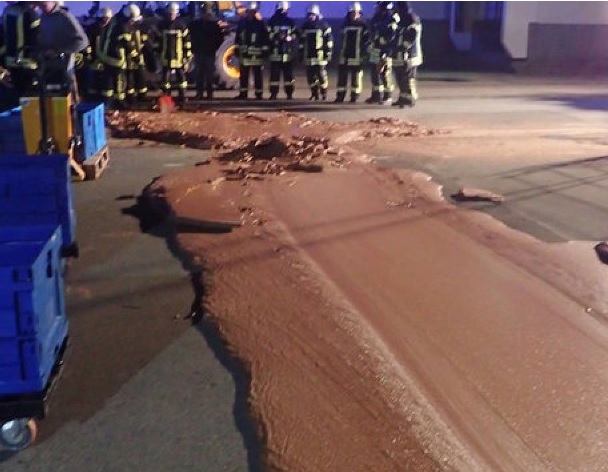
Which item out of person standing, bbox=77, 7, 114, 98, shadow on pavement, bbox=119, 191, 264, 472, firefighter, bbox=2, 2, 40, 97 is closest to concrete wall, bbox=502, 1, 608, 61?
person standing, bbox=77, 7, 114, 98

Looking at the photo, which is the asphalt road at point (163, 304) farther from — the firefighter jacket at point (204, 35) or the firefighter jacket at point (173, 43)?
the firefighter jacket at point (204, 35)

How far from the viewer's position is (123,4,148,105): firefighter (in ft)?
54.6

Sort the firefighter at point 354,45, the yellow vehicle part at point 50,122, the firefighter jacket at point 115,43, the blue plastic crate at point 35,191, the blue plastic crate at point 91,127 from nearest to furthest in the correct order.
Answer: the blue plastic crate at point 35,191 → the yellow vehicle part at point 50,122 → the blue plastic crate at point 91,127 → the firefighter jacket at point 115,43 → the firefighter at point 354,45

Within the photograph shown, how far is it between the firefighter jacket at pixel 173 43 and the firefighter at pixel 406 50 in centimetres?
430

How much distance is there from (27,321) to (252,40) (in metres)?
15.2

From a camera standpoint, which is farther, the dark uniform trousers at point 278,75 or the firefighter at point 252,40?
the dark uniform trousers at point 278,75

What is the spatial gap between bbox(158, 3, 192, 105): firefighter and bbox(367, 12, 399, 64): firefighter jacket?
149 inches

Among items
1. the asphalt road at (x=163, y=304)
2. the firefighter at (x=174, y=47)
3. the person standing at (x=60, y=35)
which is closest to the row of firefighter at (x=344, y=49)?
the firefighter at (x=174, y=47)

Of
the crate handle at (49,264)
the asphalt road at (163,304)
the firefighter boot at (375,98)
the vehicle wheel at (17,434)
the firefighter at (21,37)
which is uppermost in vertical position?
the firefighter at (21,37)

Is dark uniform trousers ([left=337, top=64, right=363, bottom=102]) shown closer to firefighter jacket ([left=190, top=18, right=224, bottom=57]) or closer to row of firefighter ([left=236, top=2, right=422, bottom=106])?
row of firefighter ([left=236, top=2, right=422, bottom=106])

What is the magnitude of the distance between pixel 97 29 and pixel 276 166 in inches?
352

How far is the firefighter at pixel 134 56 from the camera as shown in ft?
54.6

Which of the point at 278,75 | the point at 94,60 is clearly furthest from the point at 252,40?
the point at 94,60

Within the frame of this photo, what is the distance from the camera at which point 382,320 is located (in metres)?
5.57
